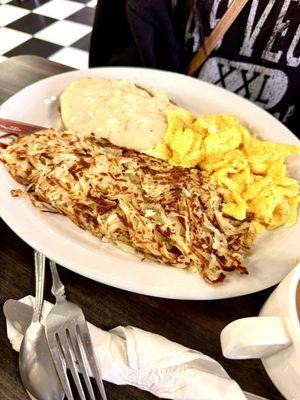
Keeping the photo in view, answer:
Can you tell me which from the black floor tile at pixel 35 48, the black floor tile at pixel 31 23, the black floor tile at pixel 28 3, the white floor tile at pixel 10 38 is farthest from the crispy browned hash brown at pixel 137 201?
the black floor tile at pixel 28 3

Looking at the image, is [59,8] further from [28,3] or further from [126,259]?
[126,259]

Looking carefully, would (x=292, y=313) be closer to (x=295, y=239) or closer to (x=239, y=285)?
(x=239, y=285)

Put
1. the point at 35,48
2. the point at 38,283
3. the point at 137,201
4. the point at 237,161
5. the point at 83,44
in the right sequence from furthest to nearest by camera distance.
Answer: the point at 83,44 < the point at 35,48 < the point at 237,161 < the point at 137,201 < the point at 38,283

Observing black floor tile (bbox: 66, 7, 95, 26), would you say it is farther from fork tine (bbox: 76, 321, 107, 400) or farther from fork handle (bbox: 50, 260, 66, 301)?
fork tine (bbox: 76, 321, 107, 400)

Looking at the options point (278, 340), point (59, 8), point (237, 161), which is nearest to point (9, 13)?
point (59, 8)

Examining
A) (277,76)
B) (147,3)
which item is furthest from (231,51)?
(147,3)

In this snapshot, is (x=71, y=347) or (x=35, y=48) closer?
(x=71, y=347)
